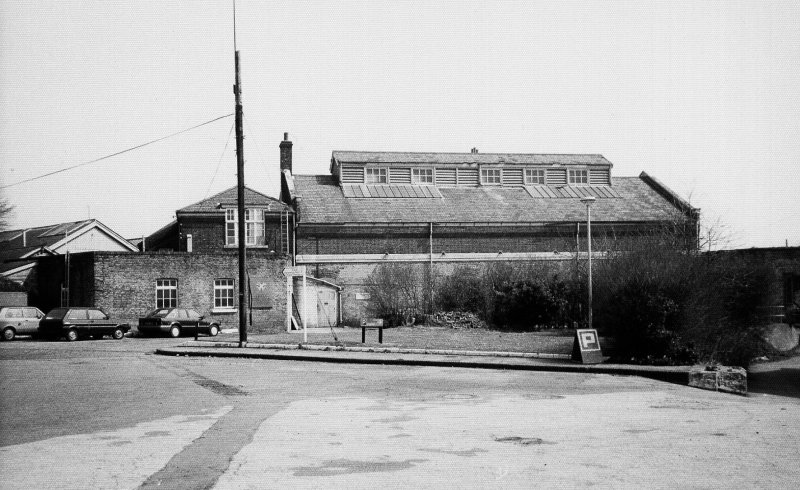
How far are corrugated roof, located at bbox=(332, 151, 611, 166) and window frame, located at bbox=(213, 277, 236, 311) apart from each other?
12436mm

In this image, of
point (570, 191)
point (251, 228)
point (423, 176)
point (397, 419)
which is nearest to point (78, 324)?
point (251, 228)

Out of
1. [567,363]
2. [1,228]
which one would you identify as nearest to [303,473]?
[567,363]

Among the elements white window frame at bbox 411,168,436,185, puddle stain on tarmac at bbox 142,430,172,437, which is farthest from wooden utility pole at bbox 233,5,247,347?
white window frame at bbox 411,168,436,185

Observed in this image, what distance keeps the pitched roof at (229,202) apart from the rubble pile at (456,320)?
11.8 m

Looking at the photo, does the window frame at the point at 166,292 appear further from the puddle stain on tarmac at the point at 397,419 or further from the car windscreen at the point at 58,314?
the puddle stain on tarmac at the point at 397,419

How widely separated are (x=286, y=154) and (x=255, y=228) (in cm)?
897

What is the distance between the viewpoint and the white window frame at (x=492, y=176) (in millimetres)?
50844

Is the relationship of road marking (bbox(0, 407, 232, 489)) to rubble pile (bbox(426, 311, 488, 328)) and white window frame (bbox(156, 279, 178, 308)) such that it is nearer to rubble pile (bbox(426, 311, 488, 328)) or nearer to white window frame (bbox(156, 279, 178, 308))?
rubble pile (bbox(426, 311, 488, 328))

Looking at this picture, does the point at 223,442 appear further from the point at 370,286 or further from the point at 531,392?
the point at 370,286

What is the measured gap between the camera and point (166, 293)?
38094 mm

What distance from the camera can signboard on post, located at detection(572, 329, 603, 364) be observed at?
2011 cm

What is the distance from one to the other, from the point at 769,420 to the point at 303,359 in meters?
13.9

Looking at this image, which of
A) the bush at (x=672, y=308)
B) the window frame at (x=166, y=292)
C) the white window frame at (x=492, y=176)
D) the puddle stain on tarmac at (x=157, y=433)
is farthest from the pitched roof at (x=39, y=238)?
the puddle stain on tarmac at (x=157, y=433)

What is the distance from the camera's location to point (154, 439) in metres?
10.2
